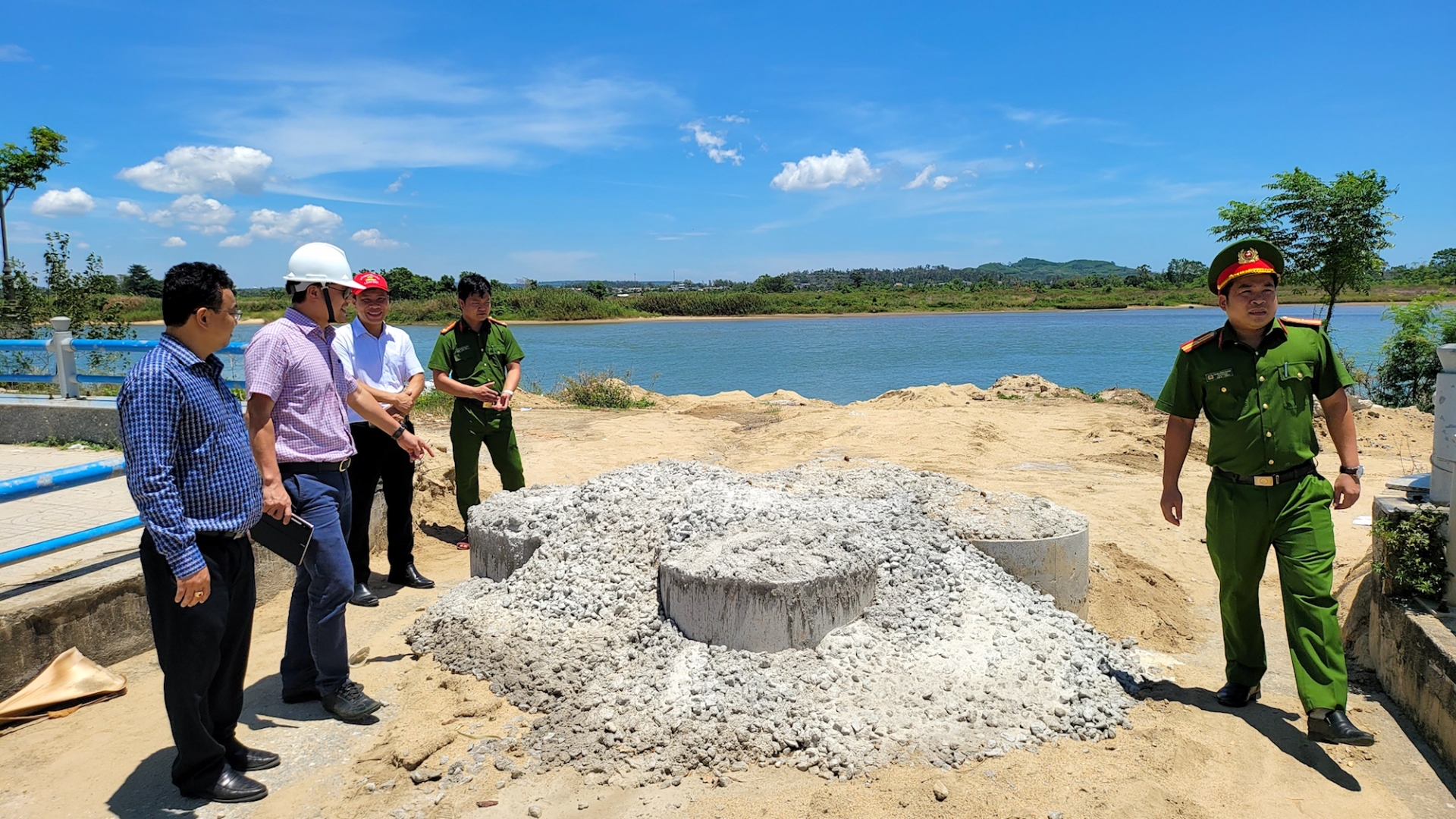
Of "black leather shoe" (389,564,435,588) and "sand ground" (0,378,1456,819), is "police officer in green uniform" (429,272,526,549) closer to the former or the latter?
"black leather shoe" (389,564,435,588)

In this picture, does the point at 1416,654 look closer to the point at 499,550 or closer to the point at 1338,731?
the point at 1338,731

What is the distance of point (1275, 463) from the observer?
3074 mm

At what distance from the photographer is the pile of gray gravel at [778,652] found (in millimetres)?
3047

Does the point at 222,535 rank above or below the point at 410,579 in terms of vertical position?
above

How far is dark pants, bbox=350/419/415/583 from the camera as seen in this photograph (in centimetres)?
460

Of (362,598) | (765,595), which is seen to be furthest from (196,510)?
(362,598)

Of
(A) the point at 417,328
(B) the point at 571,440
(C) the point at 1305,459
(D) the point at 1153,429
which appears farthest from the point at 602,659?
(A) the point at 417,328

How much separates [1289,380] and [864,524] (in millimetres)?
1921

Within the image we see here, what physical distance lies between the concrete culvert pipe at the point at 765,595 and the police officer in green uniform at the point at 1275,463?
57.4 inches

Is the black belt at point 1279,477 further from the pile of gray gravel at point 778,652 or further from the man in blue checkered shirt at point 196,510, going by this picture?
the man in blue checkered shirt at point 196,510

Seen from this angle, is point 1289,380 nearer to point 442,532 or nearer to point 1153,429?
point 442,532

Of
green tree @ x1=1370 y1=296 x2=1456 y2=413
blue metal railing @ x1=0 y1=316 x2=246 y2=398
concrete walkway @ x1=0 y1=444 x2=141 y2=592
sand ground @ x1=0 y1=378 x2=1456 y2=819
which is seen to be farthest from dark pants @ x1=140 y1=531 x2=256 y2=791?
green tree @ x1=1370 y1=296 x2=1456 y2=413

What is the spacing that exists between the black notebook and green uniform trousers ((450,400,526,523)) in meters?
2.21

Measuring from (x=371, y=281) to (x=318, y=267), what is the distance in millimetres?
1294
